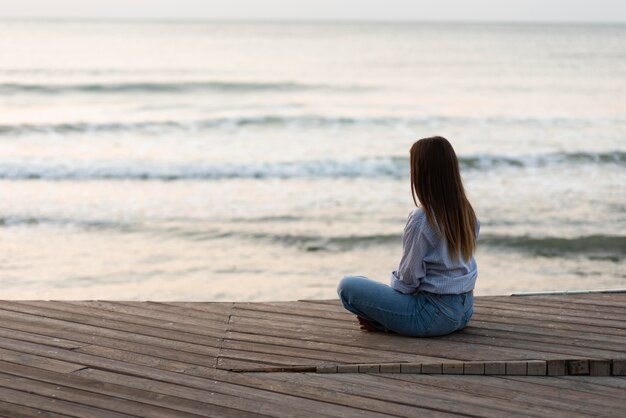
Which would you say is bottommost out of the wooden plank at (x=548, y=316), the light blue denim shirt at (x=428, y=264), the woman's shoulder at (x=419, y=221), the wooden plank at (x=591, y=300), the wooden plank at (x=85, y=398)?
the wooden plank at (x=85, y=398)

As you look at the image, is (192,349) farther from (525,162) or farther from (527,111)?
(527,111)

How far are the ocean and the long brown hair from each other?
322cm

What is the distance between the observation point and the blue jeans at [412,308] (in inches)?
160

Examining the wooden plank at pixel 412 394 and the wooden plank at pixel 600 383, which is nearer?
the wooden plank at pixel 412 394

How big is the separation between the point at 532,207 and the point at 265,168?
4.97m

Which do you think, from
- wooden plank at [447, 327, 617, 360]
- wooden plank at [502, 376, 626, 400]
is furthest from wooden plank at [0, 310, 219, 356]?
wooden plank at [502, 376, 626, 400]

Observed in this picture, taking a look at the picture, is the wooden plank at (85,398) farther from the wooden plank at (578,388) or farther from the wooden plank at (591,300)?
the wooden plank at (591,300)

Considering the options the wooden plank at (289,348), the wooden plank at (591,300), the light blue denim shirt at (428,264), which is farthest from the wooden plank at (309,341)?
the wooden plank at (591,300)

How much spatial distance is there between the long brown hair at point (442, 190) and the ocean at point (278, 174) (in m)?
3.22

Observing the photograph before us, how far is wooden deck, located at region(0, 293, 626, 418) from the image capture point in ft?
11.0

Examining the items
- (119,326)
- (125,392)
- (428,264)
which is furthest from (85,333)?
(428,264)

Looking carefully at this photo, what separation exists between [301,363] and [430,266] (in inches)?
30.2

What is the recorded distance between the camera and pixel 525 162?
1507 cm

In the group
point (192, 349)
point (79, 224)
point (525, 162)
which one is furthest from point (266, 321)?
point (525, 162)
